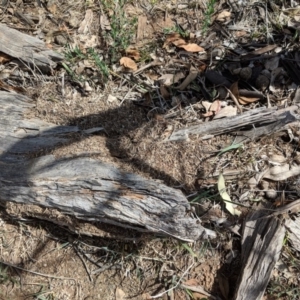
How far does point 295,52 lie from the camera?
3074 mm

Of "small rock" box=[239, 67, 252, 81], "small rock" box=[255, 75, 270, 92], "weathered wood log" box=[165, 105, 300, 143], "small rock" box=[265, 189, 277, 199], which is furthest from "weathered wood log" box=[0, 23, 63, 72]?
"small rock" box=[265, 189, 277, 199]

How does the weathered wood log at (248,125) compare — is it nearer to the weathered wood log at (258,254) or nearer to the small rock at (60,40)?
the weathered wood log at (258,254)

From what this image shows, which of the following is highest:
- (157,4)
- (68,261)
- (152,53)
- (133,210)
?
(157,4)

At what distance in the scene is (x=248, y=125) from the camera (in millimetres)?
2729

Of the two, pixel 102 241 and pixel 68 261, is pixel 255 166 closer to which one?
pixel 102 241

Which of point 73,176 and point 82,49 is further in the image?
point 82,49

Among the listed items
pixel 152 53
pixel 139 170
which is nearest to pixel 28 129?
Result: pixel 139 170

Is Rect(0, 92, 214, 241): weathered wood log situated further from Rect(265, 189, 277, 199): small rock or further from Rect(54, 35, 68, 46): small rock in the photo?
Rect(54, 35, 68, 46): small rock

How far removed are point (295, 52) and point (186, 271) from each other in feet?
5.45

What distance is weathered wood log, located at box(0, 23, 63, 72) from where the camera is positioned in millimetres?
3250

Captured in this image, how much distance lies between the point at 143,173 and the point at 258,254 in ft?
2.64

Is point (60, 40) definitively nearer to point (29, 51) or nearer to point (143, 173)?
point (29, 51)

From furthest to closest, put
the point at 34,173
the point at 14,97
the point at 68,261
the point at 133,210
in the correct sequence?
the point at 14,97 → the point at 68,261 → the point at 34,173 → the point at 133,210

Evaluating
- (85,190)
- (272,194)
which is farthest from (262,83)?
(85,190)
